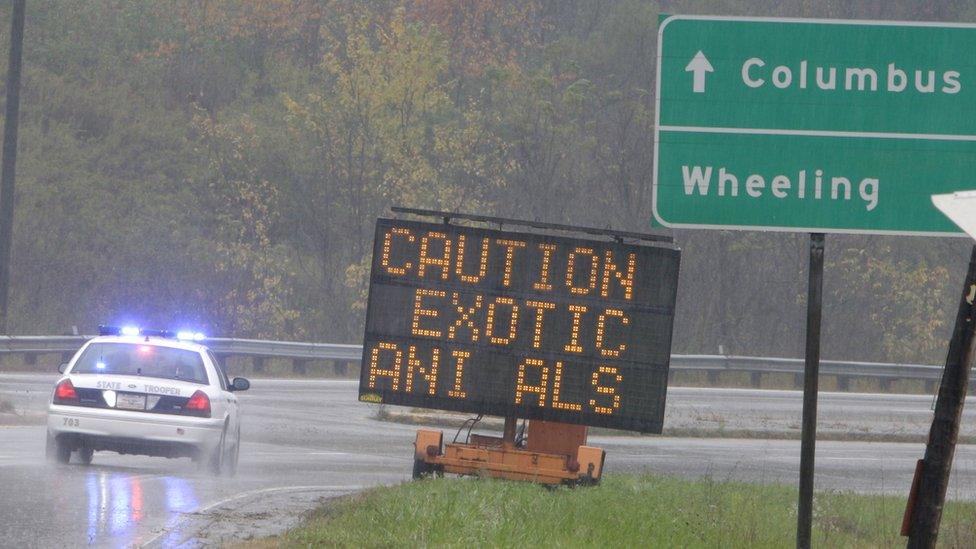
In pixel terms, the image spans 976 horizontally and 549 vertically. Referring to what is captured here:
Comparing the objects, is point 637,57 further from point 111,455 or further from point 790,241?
point 111,455

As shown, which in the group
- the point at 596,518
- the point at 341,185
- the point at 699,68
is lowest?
the point at 596,518

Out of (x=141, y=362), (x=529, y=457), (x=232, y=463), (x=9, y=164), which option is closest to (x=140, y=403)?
(x=141, y=362)

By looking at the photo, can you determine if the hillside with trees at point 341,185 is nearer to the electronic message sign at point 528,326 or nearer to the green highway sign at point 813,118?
the electronic message sign at point 528,326

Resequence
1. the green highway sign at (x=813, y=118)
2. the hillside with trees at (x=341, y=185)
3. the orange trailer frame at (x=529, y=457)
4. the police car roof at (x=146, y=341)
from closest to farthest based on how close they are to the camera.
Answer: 1. the green highway sign at (x=813, y=118)
2. the orange trailer frame at (x=529, y=457)
3. the police car roof at (x=146, y=341)
4. the hillside with trees at (x=341, y=185)

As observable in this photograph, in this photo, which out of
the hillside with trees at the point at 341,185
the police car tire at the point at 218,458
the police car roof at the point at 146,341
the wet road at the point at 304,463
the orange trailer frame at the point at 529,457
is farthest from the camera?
the hillside with trees at the point at 341,185

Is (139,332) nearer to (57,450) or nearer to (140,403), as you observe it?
(140,403)

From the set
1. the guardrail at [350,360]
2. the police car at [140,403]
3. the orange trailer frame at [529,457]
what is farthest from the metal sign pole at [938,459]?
the guardrail at [350,360]

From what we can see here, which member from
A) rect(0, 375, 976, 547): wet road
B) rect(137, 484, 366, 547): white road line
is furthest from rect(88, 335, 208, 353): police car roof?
rect(137, 484, 366, 547): white road line

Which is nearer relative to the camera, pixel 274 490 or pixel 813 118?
pixel 813 118

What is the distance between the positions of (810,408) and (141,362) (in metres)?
8.97

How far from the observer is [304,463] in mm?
20375

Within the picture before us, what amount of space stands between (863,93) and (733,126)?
3.00 ft

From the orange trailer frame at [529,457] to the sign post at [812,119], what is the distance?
15.7 feet

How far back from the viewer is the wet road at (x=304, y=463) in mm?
12753
